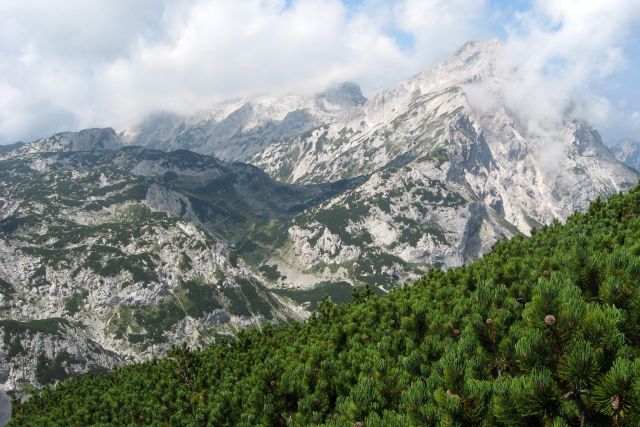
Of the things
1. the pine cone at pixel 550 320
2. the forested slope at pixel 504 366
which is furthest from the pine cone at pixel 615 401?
the pine cone at pixel 550 320

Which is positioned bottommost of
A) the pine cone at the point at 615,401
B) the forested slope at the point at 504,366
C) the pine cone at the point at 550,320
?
the pine cone at the point at 615,401

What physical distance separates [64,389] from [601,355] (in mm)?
113461

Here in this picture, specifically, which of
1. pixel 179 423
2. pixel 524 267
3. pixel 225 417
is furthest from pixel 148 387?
pixel 524 267

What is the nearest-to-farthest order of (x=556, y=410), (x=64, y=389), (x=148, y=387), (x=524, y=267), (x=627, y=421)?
(x=627, y=421) < (x=556, y=410) < (x=524, y=267) < (x=148, y=387) < (x=64, y=389)

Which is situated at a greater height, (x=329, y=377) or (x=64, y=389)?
(x=64, y=389)

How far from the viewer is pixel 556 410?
7.36 metres

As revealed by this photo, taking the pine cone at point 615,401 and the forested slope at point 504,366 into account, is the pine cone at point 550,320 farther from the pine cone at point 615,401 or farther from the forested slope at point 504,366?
the pine cone at point 615,401

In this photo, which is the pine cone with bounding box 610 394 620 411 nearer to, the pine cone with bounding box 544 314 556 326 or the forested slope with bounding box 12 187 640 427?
Result: the forested slope with bounding box 12 187 640 427

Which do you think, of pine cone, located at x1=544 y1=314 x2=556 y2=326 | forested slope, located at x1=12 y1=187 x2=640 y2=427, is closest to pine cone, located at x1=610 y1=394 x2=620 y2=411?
forested slope, located at x1=12 y1=187 x2=640 y2=427

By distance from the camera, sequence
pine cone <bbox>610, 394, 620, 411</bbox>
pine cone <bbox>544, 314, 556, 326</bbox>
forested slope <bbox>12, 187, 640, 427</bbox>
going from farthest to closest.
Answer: pine cone <bbox>544, 314, 556, 326</bbox>, forested slope <bbox>12, 187, 640, 427</bbox>, pine cone <bbox>610, 394, 620, 411</bbox>

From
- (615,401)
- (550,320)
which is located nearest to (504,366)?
(550,320)

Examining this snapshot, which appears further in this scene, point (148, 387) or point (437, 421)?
point (148, 387)

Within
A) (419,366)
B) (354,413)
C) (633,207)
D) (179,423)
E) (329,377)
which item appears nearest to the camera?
(354,413)

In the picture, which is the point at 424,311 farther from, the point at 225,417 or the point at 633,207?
the point at 633,207
